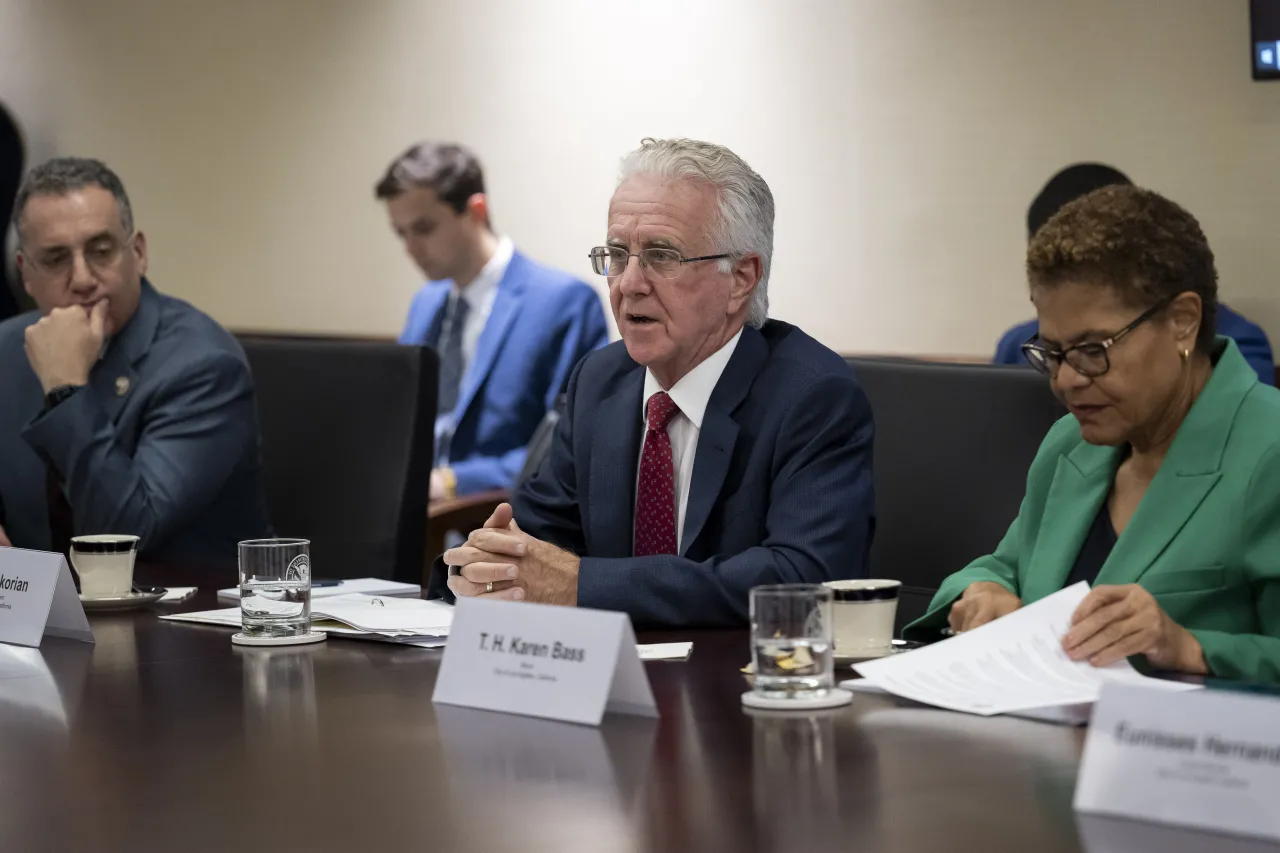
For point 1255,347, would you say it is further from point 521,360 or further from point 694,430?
point 521,360

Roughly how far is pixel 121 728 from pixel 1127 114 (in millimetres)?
3194

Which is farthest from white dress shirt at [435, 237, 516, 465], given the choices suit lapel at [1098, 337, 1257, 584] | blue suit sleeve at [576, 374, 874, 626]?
suit lapel at [1098, 337, 1257, 584]

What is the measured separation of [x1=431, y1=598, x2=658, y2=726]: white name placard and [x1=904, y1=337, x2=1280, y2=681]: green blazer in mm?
574

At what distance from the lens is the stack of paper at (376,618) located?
191 centimetres

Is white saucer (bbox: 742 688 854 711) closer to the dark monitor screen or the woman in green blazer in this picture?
the woman in green blazer

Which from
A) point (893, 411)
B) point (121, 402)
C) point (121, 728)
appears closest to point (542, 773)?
point (121, 728)

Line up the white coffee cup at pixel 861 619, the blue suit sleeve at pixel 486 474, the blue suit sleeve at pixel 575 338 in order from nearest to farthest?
1. the white coffee cup at pixel 861 619
2. the blue suit sleeve at pixel 486 474
3. the blue suit sleeve at pixel 575 338

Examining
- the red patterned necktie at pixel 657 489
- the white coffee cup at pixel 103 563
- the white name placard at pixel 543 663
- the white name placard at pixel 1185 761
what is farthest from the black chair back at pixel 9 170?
the white name placard at pixel 1185 761

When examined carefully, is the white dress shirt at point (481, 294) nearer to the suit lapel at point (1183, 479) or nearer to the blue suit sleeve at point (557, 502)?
the blue suit sleeve at point (557, 502)

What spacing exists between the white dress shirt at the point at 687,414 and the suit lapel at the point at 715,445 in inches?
0.9

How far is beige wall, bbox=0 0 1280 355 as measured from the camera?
13.1 ft

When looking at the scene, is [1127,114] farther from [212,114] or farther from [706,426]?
[212,114]

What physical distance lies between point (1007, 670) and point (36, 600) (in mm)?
1143

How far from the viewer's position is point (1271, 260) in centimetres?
381
